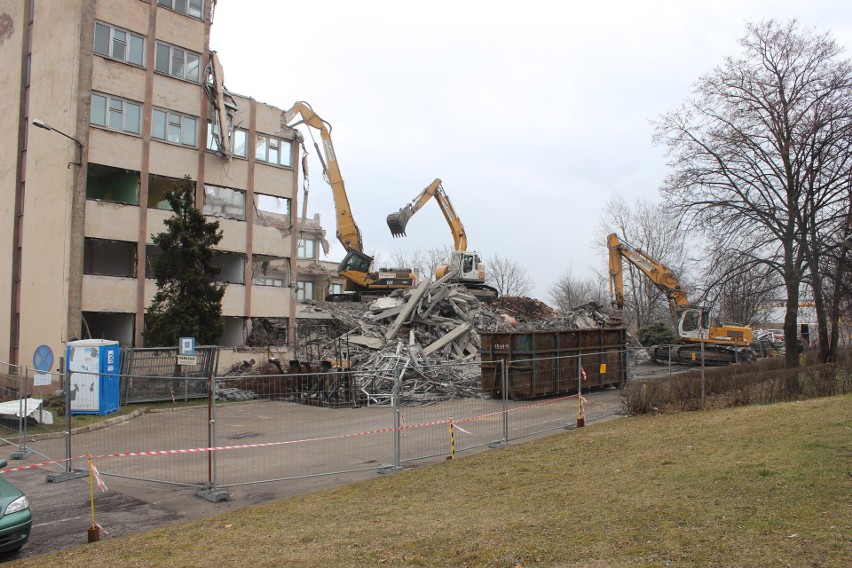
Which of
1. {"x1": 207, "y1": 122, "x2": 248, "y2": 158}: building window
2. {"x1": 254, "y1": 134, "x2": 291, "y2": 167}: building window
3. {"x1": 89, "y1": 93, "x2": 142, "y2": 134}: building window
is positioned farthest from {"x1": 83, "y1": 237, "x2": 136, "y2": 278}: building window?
{"x1": 254, "y1": 134, "x2": 291, "y2": 167}: building window

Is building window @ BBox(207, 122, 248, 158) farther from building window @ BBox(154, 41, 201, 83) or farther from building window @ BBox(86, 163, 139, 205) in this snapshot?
building window @ BBox(86, 163, 139, 205)

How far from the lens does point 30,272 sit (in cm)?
2742

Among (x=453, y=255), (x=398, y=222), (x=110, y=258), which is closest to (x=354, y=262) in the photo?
(x=398, y=222)

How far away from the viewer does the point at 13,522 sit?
7121 mm

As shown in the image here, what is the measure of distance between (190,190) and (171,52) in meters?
8.82

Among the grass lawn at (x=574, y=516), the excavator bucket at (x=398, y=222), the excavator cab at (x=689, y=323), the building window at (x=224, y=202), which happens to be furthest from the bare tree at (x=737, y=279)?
the building window at (x=224, y=202)

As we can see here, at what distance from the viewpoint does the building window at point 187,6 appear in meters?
28.5

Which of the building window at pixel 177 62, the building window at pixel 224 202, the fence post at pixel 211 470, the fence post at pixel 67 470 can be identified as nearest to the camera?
the fence post at pixel 211 470

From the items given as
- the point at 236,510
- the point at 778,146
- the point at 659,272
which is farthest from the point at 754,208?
the point at 236,510

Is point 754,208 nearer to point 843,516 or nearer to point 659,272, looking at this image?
point 659,272

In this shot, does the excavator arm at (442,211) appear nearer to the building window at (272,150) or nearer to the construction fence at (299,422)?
the building window at (272,150)

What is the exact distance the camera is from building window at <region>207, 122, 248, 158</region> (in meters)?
29.1

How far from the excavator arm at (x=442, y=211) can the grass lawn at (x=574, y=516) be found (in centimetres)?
2844

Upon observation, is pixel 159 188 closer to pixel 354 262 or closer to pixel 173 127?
pixel 173 127
